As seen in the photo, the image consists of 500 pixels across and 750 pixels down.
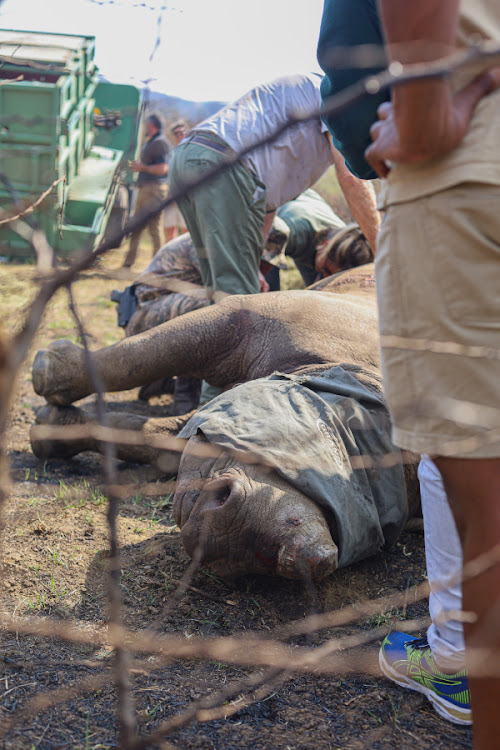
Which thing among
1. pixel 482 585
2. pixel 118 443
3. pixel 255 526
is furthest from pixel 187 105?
pixel 482 585

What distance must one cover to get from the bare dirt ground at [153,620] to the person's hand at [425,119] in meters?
0.49

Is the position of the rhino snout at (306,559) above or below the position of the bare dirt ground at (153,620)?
above

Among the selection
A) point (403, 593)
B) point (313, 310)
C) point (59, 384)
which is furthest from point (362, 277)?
point (403, 593)

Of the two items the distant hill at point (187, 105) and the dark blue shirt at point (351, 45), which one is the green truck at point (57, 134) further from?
the dark blue shirt at point (351, 45)

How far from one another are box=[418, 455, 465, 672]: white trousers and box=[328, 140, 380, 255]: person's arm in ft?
7.01

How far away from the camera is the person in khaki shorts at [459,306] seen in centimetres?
118

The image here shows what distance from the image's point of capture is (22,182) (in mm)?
8102

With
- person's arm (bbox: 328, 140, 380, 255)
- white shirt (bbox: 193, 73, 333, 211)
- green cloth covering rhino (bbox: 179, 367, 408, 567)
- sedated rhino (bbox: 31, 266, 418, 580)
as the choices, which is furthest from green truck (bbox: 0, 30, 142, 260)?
green cloth covering rhino (bbox: 179, 367, 408, 567)

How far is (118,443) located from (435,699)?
2119mm

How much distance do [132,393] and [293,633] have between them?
10.5 feet

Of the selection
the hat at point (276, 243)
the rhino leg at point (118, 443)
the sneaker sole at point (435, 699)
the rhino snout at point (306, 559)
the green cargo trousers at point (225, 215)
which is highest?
the green cargo trousers at point (225, 215)

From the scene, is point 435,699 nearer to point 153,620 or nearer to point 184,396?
point 153,620

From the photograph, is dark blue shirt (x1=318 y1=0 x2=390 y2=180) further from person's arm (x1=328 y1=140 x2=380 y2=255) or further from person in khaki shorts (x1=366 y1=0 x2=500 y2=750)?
person's arm (x1=328 y1=140 x2=380 y2=255)

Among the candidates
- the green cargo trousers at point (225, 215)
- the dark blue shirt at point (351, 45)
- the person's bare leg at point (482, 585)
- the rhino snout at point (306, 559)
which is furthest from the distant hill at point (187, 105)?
the rhino snout at point (306, 559)
